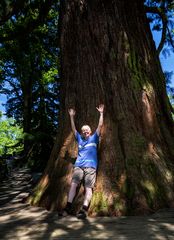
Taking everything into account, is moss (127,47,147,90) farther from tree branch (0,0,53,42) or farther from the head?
tree branch (0,0,53,42)

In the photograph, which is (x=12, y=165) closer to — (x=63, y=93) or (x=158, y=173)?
(x=63, y=93)

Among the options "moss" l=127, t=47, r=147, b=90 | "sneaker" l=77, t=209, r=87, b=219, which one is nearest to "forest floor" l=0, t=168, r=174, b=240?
"sneaker" l=77, t=209, r=87, b=219

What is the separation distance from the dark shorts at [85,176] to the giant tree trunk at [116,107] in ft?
0.60

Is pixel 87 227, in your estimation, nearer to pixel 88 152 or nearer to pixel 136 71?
pixel 88 152

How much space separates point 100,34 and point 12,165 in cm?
1496

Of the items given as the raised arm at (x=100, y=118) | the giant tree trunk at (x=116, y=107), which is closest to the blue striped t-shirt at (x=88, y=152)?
the raised arm at (x=100, y=118)

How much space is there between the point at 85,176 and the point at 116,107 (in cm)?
159

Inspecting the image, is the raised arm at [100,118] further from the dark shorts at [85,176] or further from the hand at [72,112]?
the dark shorts at [85,176]

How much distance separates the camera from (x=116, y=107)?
6816 millimetres

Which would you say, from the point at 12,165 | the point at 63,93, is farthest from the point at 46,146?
the point at 63,93

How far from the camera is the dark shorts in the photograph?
5947 millimetres

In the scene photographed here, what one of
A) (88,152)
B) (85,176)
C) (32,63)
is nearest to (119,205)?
(85,176)

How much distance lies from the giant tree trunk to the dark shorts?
0.18 m

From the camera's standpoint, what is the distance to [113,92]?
6.95 m
